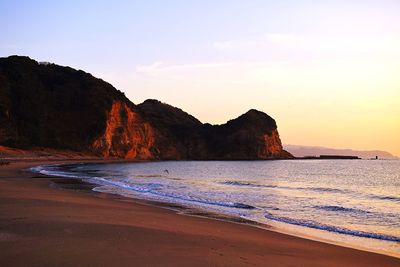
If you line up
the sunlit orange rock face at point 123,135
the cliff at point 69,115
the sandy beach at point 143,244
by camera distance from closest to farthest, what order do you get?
the sandy beach at point 143,244
the cliff at point 69,115
the sunlit orange rock face at point 123,135

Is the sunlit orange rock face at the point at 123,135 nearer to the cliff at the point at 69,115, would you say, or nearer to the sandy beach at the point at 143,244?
the cliff at the point at 69,115

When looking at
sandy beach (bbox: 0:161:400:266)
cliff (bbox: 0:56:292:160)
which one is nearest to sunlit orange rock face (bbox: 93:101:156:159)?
cliff (bbox: 0:56:292:160)

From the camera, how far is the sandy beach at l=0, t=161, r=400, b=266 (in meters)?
6.64

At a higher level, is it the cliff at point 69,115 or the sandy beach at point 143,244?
the cliff at point 69,115

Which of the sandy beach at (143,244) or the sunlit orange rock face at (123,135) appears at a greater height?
the sunlit orange rock face at (123,135)

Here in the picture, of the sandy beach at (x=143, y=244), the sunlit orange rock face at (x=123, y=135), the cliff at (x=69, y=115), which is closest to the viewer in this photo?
the sandy beach at (x=143, y=244)

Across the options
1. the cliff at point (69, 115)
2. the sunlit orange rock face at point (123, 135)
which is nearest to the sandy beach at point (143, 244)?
the cliff at point (69, 115)

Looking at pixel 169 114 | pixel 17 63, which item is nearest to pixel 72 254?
pixel 17 63

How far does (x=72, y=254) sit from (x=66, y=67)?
124 metres

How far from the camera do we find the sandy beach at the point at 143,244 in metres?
6.64

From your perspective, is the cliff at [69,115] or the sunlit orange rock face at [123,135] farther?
the sunlit orange rock face at [123,135]

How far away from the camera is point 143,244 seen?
26.1ft

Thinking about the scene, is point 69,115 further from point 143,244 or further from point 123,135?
point 143,244

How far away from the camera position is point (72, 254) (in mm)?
6684
